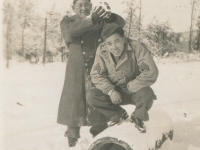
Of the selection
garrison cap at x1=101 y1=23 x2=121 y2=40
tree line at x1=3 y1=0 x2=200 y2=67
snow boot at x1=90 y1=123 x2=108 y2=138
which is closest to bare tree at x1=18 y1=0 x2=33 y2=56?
tree line at x1=3 y1=0 x2=200 y2=67

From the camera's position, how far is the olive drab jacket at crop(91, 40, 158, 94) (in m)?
2.93

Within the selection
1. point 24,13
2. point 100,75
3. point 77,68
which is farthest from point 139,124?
point 24,13

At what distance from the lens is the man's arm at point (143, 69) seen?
2.92m

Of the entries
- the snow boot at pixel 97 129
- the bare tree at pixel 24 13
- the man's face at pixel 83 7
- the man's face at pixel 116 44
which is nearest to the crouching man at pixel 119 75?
the man's face at pixel 116 44

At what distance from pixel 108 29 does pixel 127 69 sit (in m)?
0.40

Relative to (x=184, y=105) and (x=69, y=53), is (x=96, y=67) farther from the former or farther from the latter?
(x=184, y=105)

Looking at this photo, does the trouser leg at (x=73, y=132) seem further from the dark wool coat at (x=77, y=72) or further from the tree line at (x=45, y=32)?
the tree line at (x=45, y=32)

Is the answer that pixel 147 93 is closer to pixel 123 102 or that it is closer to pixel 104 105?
pixel 123 102

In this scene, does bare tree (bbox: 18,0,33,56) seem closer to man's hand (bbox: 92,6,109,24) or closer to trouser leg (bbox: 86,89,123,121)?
man's hand (bbox: 92,6,109,24)

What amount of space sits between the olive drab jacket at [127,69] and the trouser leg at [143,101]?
0.06 metres

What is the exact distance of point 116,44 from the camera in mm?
2955

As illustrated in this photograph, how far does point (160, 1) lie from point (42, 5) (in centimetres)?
113

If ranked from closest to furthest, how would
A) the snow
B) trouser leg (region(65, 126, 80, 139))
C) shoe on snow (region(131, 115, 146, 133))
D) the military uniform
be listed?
the snow → shoe on snow (region(131, 115, 146, 133)) → the military uniform → trouser leg (region(65, 126, 80, 139))

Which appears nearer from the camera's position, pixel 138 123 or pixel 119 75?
pixel 138 123
